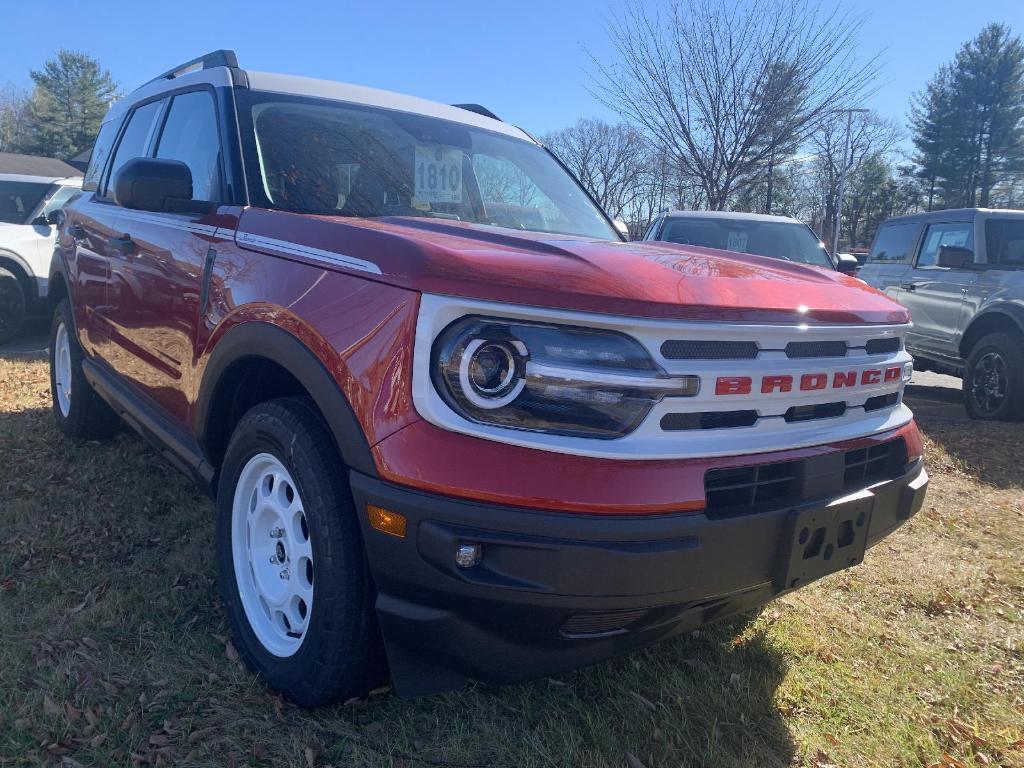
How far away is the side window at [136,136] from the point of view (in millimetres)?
3857

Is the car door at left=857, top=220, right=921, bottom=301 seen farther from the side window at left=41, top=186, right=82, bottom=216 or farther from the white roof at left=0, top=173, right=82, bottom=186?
the white roof at left=0, top=173, right=82, bottom=186

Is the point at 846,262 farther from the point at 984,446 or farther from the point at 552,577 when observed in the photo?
the point at 552,577

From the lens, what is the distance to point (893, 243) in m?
8.71

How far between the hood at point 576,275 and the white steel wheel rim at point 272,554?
2.25ft

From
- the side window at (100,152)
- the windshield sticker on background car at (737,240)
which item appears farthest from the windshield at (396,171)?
the windshield sticker on background car at (737,240)

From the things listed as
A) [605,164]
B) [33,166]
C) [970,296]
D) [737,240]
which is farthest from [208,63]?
[605,164]

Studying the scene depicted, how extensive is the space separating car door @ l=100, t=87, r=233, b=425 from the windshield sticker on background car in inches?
221

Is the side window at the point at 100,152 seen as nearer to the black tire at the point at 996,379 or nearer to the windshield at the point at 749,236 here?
the windshield at the point at 749,236

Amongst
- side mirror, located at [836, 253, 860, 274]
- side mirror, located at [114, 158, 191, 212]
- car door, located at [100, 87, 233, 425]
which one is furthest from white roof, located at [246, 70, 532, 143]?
side mirror, located at [836, 253, 860, 274]

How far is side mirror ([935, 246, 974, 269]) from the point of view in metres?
6.95

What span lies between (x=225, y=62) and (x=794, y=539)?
113 inches

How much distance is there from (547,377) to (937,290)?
7340 mm

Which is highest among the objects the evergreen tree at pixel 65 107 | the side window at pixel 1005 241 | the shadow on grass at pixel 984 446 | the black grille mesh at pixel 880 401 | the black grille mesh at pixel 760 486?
the evergreen tree at pixel 65 107

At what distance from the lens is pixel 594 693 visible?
2.34 m
